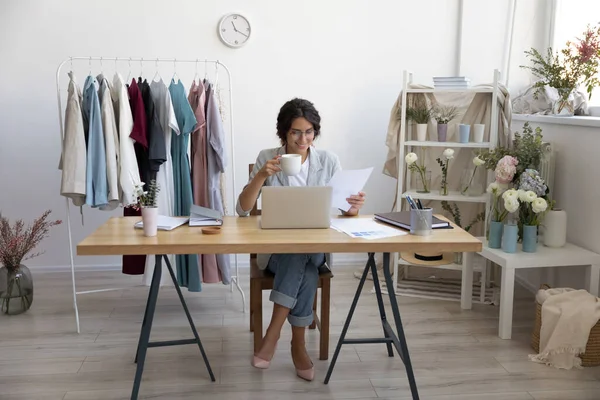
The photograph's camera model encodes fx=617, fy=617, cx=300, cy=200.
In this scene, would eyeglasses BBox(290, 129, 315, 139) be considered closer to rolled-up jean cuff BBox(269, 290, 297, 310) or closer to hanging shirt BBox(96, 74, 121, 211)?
rolled-up jean cuff BBox(269, 290, 297, 310)

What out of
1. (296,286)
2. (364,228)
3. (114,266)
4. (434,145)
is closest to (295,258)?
(296,286)

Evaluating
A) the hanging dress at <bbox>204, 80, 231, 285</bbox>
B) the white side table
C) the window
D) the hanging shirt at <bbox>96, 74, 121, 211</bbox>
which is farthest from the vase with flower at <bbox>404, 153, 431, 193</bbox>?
the hanging shirt at <bbox>96, 74, 121, 211</bbox>

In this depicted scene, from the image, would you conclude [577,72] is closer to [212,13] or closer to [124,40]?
[212,13]

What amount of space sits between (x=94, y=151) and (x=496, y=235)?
89.4 inches

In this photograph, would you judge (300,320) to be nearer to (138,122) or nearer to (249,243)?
(249,243)

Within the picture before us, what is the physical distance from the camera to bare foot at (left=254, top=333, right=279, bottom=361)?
285 cm

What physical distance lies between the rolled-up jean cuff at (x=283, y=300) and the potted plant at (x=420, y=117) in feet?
5.66

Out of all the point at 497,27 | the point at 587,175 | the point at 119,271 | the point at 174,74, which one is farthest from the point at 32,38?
the point at 587,175

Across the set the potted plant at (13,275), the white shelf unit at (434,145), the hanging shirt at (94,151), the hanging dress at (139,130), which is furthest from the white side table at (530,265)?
the potted plant at (13,275)

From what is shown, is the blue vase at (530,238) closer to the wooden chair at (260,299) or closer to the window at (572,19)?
the window at (572,19)

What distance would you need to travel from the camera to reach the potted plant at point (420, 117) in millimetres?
3986

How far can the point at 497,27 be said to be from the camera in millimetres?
4445

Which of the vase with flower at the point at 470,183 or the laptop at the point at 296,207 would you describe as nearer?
the laptop at the point at 296,207

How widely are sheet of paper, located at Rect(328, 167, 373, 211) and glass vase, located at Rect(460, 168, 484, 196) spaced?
1.58 meters
